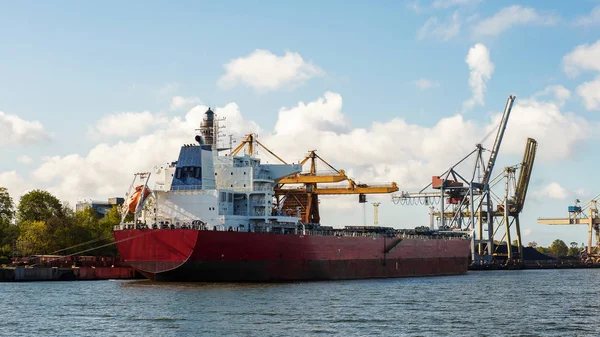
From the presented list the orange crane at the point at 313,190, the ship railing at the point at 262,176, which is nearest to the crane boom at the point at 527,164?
the orange crane at the point at 313,190

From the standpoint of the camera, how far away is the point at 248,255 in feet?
148

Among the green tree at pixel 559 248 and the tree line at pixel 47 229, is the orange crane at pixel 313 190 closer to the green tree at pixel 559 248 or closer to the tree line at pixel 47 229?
the tree line at pixel 47 229

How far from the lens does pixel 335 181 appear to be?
67500mm

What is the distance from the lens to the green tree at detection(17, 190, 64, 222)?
73.1m

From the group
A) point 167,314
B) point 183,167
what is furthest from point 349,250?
point 167,314

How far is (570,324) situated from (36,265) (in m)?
37.3

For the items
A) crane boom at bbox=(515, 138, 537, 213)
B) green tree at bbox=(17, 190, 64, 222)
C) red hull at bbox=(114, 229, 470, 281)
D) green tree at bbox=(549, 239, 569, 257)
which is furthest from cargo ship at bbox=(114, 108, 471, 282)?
green tree at bbox=(549, 239, 569, 257)

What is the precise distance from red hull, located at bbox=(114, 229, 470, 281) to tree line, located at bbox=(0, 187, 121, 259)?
1639 centimetres

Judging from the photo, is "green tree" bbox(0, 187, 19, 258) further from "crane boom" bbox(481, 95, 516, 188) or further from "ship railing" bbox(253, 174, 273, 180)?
"crane boom" bbox(481, 95, 516, 188)

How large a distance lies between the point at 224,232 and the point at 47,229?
26.1 metres

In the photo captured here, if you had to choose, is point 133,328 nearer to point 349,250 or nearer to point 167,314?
point 167,314

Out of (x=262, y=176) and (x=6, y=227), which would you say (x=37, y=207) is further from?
(x=262, y=176)

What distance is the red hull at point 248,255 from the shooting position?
4297cm

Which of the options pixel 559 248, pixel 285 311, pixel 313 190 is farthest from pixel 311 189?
pixel 559 248
